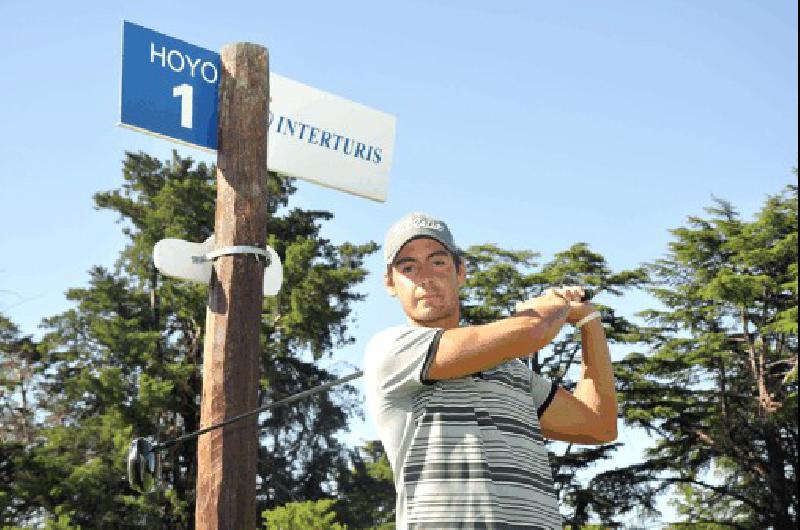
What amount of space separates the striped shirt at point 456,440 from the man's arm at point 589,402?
0.49 feet

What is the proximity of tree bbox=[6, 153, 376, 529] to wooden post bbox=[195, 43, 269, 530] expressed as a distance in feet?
61.2

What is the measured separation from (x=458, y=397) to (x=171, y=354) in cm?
2334

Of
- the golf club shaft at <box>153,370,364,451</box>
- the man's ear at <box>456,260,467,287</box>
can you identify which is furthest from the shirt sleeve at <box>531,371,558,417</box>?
the golf club shaft at <box>153,370,364,451</box>

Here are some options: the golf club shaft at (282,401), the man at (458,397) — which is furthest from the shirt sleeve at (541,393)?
the golf club shaft at (282,401)

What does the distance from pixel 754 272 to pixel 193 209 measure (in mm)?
14356

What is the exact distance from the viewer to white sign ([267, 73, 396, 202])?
4.34 m

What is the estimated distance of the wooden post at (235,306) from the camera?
151 inches

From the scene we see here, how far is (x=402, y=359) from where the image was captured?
2150 millimetres

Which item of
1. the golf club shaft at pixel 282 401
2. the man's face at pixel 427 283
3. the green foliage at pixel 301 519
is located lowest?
the golf club shaft at pixel 282 401

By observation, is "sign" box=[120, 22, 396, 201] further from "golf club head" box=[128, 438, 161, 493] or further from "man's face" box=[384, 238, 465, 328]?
"man's face" box=[384, 238, 465, 328]

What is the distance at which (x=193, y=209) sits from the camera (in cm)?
2520

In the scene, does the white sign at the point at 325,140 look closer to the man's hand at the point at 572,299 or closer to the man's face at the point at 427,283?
the man's face at the point at 427,283

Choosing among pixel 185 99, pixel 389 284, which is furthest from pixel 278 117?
pixel 389 284

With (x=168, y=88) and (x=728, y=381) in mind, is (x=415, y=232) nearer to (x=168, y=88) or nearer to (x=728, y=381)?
(x=168, y=88)
